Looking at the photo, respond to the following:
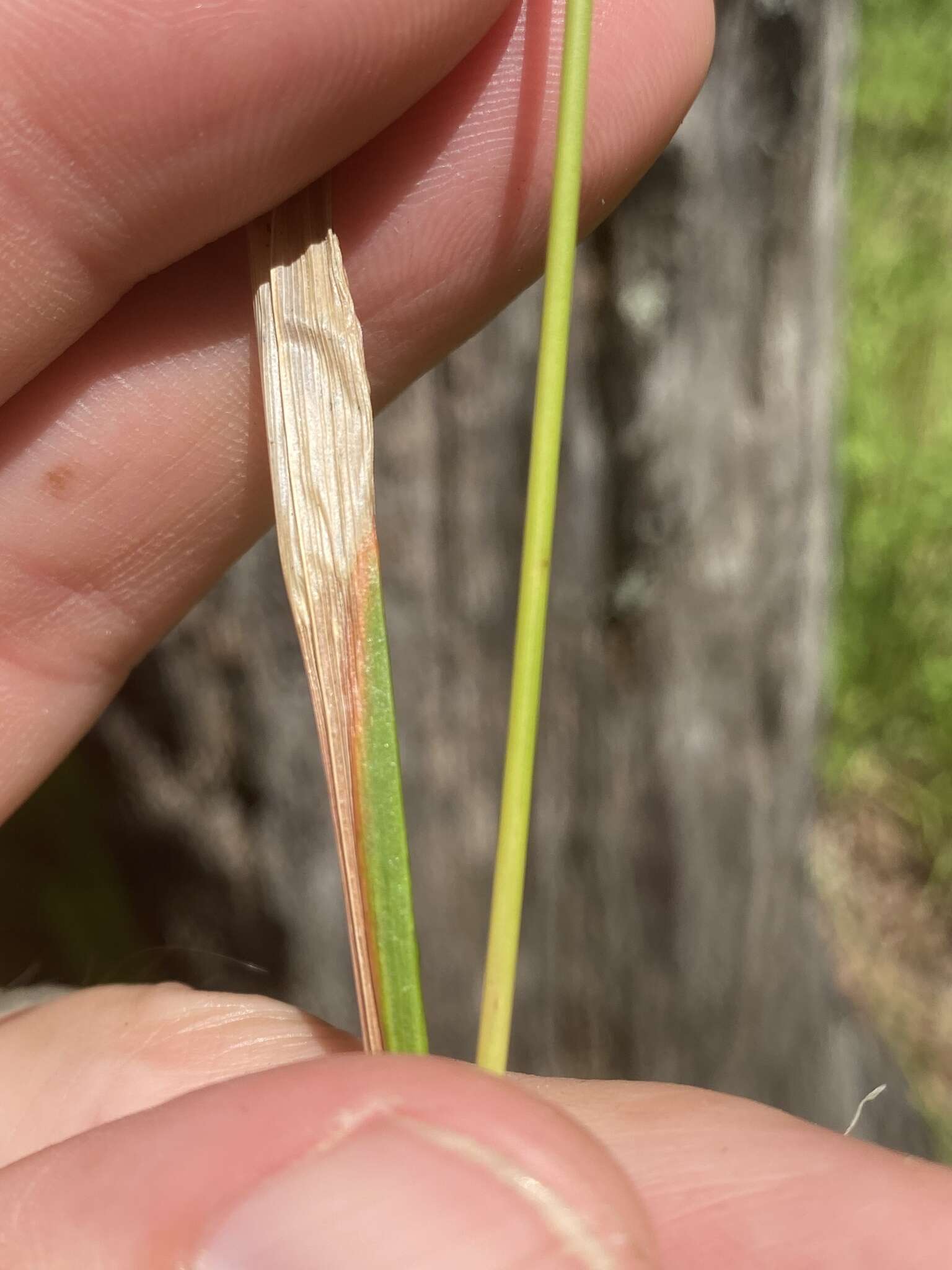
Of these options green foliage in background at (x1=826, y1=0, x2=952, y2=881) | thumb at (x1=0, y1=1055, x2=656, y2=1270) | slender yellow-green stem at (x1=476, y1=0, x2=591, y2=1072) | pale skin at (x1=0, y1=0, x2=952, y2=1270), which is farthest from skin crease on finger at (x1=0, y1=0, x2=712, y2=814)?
green foliage in background at (x1=826, y1=0, x2=952, y2=881)

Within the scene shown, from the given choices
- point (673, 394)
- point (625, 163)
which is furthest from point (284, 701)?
point (625, 163)

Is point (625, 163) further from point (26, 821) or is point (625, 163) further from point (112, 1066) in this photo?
point (26, 821)

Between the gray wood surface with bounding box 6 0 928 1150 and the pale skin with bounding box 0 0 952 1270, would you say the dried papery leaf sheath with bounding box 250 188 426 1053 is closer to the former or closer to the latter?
the pale skin with bounding box 0 0 952 1270

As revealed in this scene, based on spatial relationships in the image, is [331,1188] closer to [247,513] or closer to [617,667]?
[247,513]

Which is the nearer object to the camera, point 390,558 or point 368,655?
point 368,655

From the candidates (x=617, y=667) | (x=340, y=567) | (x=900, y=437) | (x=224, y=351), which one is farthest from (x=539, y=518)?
(x=900, y=437)
